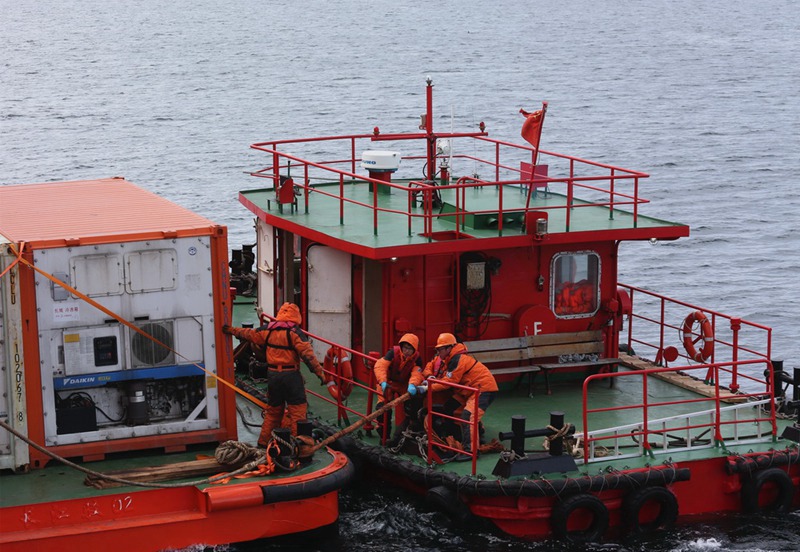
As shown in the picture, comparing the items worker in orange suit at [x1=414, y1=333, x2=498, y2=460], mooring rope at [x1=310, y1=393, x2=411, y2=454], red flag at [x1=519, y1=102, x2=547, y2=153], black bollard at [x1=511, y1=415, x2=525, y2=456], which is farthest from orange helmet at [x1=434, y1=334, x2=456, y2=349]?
red flag at [x1=519, y1=102, x2=547, y2=153]

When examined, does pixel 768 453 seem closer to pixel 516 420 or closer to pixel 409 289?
pixel 516 420

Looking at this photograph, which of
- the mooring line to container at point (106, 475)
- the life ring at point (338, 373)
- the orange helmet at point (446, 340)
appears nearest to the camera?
the mooring line to container at point (106, 475)

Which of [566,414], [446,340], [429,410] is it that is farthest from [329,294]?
[566,414]

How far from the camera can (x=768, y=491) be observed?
49.9 feet

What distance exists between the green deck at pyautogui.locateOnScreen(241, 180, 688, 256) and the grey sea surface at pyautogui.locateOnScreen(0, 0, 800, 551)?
125 inches

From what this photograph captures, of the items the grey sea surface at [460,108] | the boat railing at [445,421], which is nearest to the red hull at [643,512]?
Answer: the grey sea surface at [460,108]

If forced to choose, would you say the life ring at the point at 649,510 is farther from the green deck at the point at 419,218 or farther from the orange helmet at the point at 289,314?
the orange helmet at the point at 289,314

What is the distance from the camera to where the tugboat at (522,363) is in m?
14.4

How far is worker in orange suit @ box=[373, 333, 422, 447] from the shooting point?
15.0m

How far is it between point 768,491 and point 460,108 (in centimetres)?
4042

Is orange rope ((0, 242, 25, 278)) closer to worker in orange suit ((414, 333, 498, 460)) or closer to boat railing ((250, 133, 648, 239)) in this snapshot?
boat railing ((250, 133, 648, 239))

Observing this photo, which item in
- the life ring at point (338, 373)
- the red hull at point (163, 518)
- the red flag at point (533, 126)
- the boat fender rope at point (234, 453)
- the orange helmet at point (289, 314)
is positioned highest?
the red flag at point (533, 126)

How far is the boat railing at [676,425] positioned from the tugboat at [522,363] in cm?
3

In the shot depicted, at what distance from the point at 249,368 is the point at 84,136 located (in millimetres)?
31956
